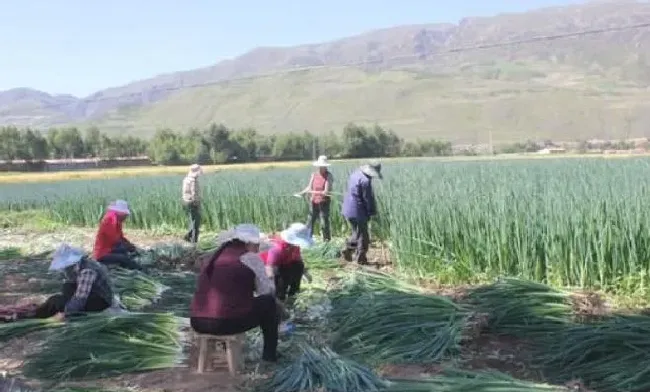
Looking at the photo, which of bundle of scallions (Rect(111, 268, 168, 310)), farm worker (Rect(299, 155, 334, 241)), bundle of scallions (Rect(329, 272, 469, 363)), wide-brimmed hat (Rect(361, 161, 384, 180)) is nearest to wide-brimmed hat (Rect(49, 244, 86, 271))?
bundle of scallions (Rect(111, 268, 168, 310))

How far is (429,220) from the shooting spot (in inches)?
347

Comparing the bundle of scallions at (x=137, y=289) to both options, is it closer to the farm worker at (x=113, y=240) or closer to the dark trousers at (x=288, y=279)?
the farm worker at (x=113, y=240)

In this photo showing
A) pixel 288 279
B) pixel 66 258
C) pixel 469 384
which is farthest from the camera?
pixel 288 279

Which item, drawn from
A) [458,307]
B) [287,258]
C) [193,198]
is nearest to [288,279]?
[287,258]

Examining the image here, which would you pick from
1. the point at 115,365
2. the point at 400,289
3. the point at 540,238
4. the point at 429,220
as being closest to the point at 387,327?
the point at 400,289

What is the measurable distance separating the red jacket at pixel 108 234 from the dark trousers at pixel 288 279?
8.29 ft

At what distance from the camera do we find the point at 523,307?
6152 millimetres

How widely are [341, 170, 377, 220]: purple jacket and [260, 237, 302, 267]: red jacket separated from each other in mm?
2943

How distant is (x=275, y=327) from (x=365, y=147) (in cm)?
5485

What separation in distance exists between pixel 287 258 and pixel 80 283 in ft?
5.86

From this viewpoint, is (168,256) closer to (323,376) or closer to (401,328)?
(401,328)

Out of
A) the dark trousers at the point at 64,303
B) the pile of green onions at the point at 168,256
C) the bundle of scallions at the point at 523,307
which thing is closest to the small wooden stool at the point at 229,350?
the dark trousers at the point at 64,303

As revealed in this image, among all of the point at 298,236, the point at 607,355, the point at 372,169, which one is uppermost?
the point at 372,169

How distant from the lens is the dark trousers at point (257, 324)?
17.1 ft
